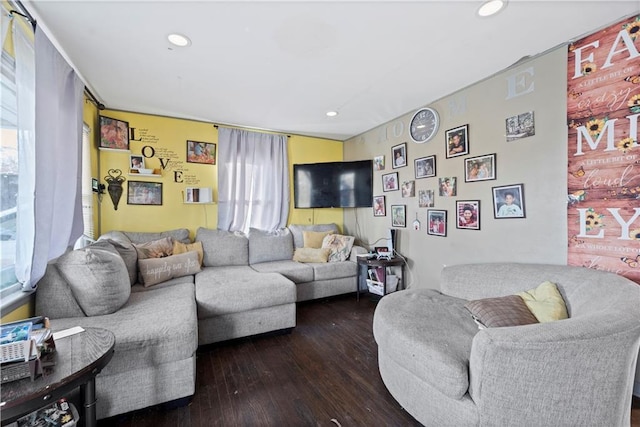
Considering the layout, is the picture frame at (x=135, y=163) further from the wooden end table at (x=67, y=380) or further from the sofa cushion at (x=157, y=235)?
the wooden end table at (x=67, y=380)

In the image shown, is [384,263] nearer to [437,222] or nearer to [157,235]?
[437,222]

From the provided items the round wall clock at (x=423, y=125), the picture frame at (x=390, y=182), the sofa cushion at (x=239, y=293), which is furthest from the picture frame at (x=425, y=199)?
the sofa cushion at (x=239, y=293)

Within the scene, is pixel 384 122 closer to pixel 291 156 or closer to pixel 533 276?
pixel 291 156

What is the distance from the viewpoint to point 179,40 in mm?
1799

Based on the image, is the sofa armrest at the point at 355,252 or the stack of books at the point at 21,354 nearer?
the stack of books at the point at 21,354

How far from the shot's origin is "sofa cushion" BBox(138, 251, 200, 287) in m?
2.48

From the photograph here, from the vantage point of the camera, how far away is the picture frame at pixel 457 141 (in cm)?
257

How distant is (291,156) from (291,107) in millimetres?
1167

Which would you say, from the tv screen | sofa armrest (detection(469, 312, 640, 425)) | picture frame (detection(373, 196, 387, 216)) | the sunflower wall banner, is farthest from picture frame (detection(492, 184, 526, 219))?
the tv screen

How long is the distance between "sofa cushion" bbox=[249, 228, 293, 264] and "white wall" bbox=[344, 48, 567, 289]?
5.33ft

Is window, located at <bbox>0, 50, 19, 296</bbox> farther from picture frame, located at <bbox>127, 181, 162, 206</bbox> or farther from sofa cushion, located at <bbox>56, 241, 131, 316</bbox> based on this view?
picture frame, located at <bbox>127, 181, 162, 206</bbox>

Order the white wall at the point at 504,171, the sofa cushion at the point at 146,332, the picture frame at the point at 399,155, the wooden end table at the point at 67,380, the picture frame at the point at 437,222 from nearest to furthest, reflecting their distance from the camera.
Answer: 1. the wooden end table at the point at 67,380
2. the sofa cushion at the point at 146,332
3. the white wall at the point at 504,171
4. the picture frame at the point at 437,222
5. the picture frame at the point at 399,155

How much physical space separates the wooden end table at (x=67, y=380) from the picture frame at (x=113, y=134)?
2.49 m

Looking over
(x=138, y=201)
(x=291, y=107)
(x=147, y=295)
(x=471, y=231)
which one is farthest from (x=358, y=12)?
(x=138, y=201)
